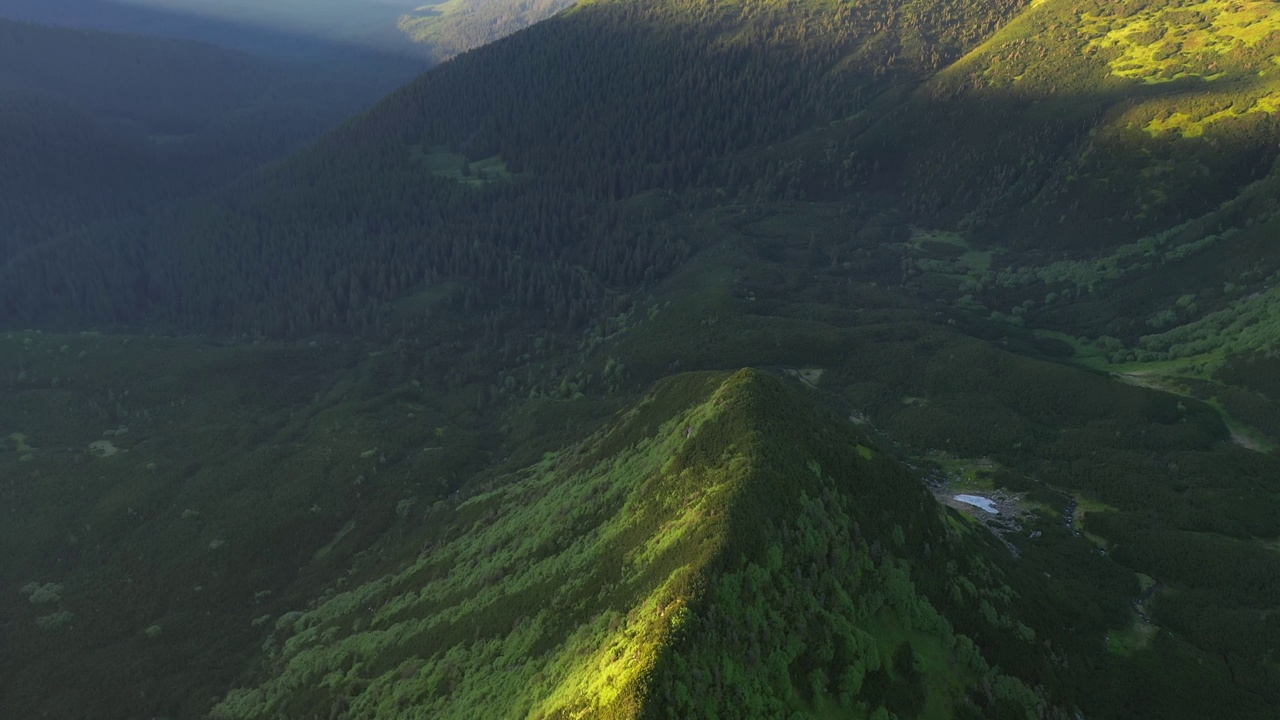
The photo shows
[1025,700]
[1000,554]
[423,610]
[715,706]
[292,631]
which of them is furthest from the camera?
[292,631]

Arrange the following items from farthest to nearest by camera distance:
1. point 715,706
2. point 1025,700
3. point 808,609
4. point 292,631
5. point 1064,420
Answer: point 1064,420 < point 292,631 < point 1025,700 < point 808,609 < point 715,706

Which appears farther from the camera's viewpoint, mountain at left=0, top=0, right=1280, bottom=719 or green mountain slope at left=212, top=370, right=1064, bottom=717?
mountain at left=0, top=0, right=1280, bottom=719

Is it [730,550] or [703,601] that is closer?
[703,601]

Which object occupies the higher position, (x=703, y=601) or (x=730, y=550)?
(x=730, y=550)

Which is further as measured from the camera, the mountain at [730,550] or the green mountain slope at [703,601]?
the mountain at [730,550]

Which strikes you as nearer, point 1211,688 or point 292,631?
point 1211,688

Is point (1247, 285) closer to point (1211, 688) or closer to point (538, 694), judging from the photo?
point (1211, 688)

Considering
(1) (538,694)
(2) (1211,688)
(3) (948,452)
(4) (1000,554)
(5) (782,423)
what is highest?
(5) (782,423)

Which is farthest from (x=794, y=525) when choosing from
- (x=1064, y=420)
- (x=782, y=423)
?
(x=1064, y=420)

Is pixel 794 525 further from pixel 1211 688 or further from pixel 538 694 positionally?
pixel 1211 688

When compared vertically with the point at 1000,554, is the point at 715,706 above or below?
above
